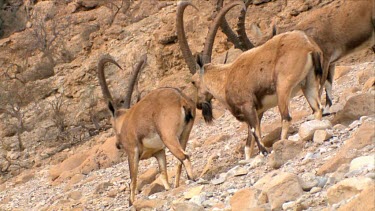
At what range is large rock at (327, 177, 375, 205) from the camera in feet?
17.5

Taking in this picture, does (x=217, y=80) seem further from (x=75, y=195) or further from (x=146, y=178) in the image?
(x=75, y=195)

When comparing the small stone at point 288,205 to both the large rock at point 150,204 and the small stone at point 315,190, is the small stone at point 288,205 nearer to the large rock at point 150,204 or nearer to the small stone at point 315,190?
the small stone at point 315,190

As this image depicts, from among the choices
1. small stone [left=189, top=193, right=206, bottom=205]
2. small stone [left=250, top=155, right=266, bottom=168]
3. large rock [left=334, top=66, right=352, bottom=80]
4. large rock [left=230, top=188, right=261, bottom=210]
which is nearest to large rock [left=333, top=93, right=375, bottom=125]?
small stone [left=250, top=155, right=266, bottom=168]

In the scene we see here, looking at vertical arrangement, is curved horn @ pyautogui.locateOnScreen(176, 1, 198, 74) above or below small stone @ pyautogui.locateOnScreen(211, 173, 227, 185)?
above

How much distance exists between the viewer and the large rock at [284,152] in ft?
24.7

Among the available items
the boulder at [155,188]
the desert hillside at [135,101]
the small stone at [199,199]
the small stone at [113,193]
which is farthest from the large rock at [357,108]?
the small stone at [113,193]

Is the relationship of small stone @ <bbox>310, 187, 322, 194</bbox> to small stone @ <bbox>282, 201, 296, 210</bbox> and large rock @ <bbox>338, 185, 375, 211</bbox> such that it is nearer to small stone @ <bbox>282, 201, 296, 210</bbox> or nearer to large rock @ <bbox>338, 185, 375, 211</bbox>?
small stone @ <bbox>282, 201, 296, 210</bbox>

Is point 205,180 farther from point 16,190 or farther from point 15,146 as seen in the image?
point 15,146

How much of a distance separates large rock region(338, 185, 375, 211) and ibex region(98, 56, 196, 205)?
12.4ft

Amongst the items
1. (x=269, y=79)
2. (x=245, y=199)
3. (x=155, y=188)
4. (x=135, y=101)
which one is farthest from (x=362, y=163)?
(x=135, y=101)

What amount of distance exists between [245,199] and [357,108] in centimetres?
219

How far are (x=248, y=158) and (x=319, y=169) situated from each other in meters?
2.27

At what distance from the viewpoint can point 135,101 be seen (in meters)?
15.8

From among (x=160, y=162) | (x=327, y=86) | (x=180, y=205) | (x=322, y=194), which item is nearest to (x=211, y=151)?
(x=160, y=162)
